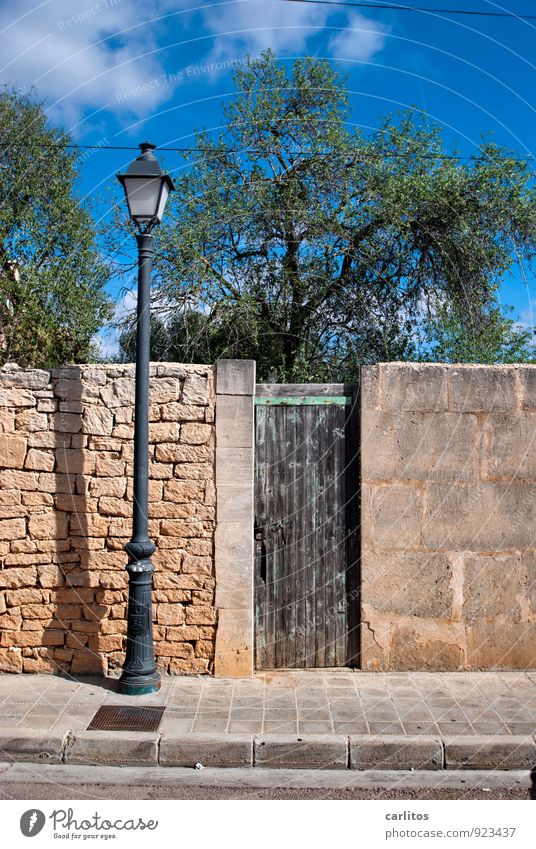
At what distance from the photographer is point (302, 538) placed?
20.7 feet

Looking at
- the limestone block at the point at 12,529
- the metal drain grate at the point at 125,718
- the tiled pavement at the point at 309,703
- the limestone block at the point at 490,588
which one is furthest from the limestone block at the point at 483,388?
the limestone block at the point at 12,529

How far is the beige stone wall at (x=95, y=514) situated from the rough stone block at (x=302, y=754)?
144 cm

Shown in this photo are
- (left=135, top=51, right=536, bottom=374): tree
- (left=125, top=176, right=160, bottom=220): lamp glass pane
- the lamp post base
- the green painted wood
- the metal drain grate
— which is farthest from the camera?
(left=135, top=51, right=536, bottom=374): tree

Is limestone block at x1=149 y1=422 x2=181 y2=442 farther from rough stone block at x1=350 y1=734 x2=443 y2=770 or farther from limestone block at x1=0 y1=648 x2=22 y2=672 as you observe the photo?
rough stone block at x1=350 y1=734 x2=443 y2=770

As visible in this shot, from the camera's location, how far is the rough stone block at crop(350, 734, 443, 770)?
474cm

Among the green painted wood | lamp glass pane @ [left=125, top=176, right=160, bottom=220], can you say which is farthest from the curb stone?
lamp glass pane @ [left=125, top=176, right=160, bottom=220]

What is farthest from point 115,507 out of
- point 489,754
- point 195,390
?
point 489,754

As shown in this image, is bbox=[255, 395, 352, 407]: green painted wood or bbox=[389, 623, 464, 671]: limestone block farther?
bbox=[255, 395, 352, 407]: green painted wood

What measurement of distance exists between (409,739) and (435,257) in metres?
7.77

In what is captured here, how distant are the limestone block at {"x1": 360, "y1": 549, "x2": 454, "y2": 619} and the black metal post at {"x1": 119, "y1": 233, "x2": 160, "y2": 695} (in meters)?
1.80

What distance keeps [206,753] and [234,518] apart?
1904mm

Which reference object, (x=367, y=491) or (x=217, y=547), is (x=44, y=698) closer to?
(x=217, y=547)

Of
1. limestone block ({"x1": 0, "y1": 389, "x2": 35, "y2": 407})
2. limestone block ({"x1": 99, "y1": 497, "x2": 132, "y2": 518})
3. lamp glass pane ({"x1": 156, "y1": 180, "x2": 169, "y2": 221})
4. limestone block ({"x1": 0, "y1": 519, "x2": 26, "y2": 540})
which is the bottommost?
limestone block ({"x1": 0, "y1": 519, "x2": 26, "y2": 540})

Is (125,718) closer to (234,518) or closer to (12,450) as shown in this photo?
(234,518)
